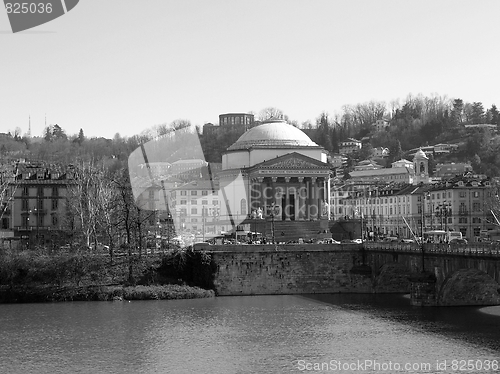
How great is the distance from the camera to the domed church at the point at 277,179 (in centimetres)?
11188

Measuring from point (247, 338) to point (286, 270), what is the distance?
2667cm

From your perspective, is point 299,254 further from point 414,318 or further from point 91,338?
point 91,338

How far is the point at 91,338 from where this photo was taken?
52125mm

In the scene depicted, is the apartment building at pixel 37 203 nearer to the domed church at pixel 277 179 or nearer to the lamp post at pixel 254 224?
the domed church at pixel 277 179

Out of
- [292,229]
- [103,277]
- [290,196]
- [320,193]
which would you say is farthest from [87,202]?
[320,193]

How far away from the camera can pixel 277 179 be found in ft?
369

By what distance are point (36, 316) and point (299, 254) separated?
81.4 feet

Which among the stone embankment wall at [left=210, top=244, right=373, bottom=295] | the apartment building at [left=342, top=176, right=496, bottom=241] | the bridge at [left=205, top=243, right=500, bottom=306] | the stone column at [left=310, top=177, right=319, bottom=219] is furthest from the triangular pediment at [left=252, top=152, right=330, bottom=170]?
the stone embankment wall at [left=210, top=244, right=373, bottom=295]

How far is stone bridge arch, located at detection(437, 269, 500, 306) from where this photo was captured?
6284cm

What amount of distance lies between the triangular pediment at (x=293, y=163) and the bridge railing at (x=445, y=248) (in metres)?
35.5

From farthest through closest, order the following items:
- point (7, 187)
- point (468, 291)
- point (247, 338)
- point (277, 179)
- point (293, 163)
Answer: point (277, 179) → point (293, 163) → point (7, 187) → point (468, 291) → point (247, 338)

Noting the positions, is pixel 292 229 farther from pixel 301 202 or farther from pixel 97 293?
pixel 97 293

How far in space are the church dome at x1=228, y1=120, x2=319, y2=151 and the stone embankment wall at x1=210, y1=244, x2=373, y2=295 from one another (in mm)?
38430

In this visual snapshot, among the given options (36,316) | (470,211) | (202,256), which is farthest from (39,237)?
Answer: (470,211)
